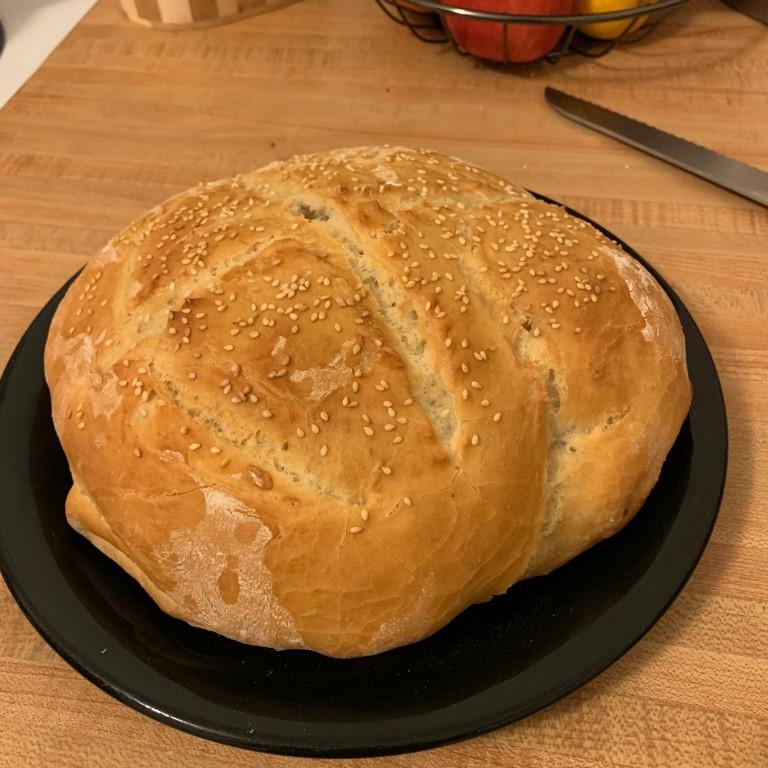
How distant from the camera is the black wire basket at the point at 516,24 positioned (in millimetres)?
1488

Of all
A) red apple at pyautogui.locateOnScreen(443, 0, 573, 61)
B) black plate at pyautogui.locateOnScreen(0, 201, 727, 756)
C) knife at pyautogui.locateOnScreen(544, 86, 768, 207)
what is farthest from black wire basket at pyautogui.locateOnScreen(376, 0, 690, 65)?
black plate at pyautogui.locateOnScreen(0, 201, 727, 756)

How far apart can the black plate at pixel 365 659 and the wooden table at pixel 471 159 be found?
10cm

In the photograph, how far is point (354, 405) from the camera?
752mm

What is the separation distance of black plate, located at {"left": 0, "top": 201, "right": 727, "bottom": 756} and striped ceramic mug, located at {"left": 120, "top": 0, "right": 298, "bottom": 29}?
4.45ft

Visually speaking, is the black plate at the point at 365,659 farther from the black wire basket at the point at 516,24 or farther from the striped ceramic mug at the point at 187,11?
the striped ceramic mug at the point at 187,11

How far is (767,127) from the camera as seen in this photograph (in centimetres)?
157

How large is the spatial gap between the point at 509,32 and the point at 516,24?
0.10 ft

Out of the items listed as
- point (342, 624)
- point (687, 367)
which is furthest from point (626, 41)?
point (342, 624)

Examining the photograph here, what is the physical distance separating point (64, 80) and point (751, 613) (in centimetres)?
171

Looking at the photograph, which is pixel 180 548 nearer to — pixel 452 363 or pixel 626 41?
pixel 452 363

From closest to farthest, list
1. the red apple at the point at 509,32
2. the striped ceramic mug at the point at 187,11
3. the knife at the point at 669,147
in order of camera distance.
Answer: the knife at the point at 669,147 → the red apple at the point at 509,32 → the striped ceramic mug at the point at 187,11

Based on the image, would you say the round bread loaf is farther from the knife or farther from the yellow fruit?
the yellow fruit

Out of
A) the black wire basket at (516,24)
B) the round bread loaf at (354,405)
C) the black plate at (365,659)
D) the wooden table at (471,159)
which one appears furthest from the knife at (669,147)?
the black plate at (365,659)

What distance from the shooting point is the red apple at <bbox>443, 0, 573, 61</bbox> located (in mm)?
1538
